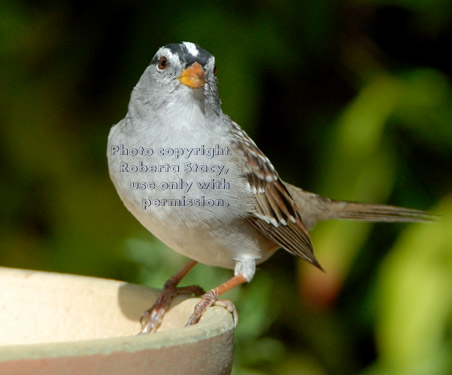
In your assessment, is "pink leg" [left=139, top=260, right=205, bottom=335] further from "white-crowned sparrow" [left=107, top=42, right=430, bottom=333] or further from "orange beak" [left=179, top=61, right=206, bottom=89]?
"orange beak" [left=179, top=61, right=206, bottom=89]

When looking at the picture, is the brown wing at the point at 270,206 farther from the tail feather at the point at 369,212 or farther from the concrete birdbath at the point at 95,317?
the concrete birdbath at the point at 95,317

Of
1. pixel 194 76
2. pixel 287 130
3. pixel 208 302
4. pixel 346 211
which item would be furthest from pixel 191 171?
pixel 287 130

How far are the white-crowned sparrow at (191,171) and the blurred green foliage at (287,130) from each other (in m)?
0.78

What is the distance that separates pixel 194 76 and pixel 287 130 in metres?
1.48

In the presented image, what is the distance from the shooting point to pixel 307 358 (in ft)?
10.7

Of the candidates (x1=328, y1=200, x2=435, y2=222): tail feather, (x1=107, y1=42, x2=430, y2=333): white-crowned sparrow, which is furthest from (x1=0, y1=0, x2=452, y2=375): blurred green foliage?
(x1=107, y1=42, x2=430, y2=333): white-crowned sparrow

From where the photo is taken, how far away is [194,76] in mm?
1837

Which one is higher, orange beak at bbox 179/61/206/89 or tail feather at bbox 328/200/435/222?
orange beak at bbox 179/61/206/89

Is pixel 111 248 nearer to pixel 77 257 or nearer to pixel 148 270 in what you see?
pixel 77 257

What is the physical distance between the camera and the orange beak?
183 centimetres

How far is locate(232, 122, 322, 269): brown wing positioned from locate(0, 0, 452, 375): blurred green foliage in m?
0.62

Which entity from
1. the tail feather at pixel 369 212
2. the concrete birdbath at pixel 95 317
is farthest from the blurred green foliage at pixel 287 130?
the concrete birdbath at pixel 95 317

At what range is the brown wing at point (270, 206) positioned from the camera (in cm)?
208

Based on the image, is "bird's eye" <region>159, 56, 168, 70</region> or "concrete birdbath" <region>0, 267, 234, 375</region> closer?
"concrete birdbath" <region>0, 267, 234, 375</region>
